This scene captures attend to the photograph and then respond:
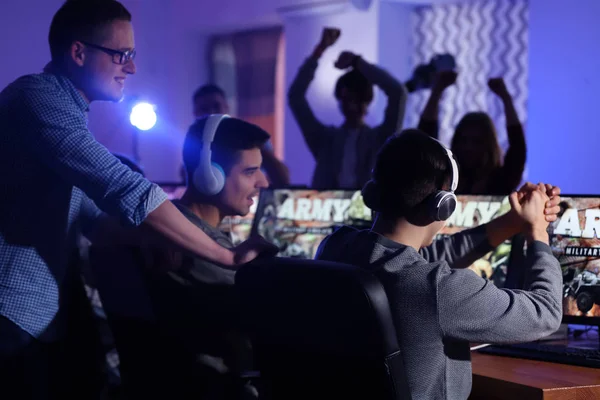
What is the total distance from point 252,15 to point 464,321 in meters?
5.19

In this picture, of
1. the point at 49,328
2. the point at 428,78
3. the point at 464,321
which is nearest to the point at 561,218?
the point at 464,321

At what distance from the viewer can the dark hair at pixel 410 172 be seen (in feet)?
5.09

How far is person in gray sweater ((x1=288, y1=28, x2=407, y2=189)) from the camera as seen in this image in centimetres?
361

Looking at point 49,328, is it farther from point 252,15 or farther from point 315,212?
point 252,15

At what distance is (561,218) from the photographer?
206 centimetres

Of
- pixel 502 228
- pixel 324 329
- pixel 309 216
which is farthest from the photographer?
pixel 309 216

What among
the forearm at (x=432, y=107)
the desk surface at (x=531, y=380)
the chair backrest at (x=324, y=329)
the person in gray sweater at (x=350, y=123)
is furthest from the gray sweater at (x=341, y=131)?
the chair backrest at (x=324, y=329)

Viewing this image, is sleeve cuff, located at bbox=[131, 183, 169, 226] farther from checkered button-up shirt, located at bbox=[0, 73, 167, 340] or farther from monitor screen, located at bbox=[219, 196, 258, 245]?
monitor screen, located at bbox=[219, 196, 258, 245]

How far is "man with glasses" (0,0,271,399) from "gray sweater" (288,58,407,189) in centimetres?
188

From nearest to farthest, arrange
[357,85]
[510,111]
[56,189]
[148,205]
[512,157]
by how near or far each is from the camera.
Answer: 1. [148,205]
2. [56,189]
3. [512,157]
4. [510,111]
5. [357,85]

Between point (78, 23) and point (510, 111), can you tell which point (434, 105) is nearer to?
point (510, 111)

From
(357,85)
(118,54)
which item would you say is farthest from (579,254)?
(357,85)

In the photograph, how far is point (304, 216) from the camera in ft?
8.73

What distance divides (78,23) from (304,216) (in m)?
1.09
